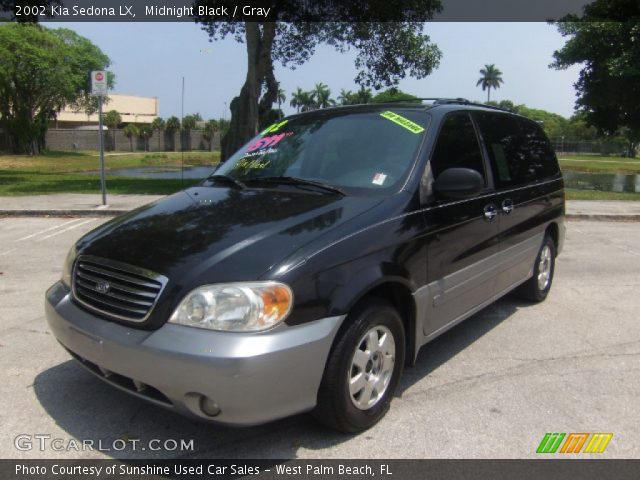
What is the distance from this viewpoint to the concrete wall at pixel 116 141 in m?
58.0

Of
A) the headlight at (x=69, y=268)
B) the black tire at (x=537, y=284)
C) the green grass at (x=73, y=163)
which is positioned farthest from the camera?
the green grass at (x=73, y=163)

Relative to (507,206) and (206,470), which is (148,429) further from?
(507,206)

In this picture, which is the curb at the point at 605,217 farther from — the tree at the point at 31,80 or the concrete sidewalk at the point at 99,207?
the tree at the point at 31,80

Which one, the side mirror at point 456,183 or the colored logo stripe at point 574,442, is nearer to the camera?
the colored logo stripe at point 574,442

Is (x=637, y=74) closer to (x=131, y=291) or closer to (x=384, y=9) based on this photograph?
(x=384, y=9)

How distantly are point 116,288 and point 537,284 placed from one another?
4097mm

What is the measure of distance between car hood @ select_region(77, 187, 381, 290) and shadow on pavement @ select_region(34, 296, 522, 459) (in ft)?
2.65

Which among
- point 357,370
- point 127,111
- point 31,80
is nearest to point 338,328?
point 357,370

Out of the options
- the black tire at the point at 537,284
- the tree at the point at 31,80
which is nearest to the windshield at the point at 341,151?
the black tire at the point at 537,284

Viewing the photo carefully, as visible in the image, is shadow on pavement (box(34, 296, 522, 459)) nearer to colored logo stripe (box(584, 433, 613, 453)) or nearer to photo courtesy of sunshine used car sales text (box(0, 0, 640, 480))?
photo courtesy of sunshine used car sales text (box(0, 0, 640, 480))

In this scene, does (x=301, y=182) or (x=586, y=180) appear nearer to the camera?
(x=301, y=182)

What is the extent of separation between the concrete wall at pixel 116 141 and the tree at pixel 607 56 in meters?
50.5

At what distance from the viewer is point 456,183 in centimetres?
345

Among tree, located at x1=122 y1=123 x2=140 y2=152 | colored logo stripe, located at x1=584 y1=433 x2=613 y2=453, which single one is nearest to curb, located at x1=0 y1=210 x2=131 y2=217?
colored logo stripe, located at x1=584 y1=433 x2=613 y2=453
